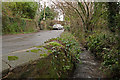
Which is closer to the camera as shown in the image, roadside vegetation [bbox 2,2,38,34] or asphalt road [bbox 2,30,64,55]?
asphalt road [bbox 2,30,64,55]

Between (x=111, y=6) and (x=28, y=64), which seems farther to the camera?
(x=111, y=6)

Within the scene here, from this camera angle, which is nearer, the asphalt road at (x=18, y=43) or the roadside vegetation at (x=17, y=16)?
the asphalt road at (x=18, y=43)

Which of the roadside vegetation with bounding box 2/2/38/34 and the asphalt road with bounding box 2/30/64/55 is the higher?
the roadside vegetation with bounding box 2/2/38/34

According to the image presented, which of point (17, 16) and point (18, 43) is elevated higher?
point (17, 16)

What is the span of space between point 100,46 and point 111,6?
170 centimetres

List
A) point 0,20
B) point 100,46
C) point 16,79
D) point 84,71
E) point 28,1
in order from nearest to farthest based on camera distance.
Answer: point 16,79 < point 84,71 < point 100,46 < point 0,20 < point 28,1

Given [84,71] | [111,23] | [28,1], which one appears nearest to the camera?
[84,71]

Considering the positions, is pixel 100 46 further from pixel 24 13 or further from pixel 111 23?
pixel 24 13

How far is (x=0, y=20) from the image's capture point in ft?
33.7

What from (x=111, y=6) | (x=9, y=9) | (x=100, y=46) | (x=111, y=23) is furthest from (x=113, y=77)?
(x=9, y=9)

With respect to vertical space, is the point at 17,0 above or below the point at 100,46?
above

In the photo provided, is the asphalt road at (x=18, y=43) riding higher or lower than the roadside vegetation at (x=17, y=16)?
lower

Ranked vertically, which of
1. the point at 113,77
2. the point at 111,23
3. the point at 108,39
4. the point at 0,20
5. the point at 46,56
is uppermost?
the point at 0,20

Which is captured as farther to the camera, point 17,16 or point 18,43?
point 17,16
